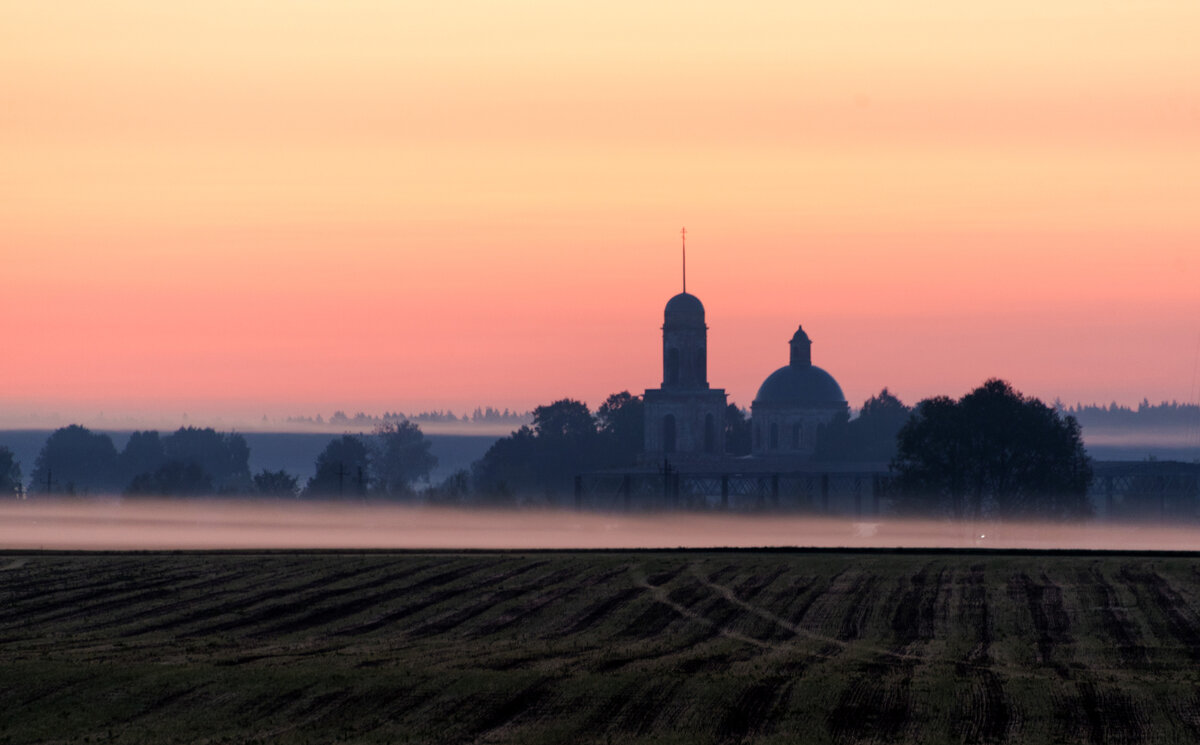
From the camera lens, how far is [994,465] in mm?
144500

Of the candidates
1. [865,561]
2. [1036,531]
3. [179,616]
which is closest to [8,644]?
[179,616]

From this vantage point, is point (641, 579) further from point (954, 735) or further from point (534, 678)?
point (954, 735)

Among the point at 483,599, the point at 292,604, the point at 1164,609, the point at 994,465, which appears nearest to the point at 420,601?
the point at 483,599

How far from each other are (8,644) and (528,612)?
16916 millimetres

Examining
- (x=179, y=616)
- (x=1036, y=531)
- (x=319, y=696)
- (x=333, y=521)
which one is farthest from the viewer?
Result: (x=333, y=521)

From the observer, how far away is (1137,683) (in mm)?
48188

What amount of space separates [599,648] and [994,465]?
9457 cm

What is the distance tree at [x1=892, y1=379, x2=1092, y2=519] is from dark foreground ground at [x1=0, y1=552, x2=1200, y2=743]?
2498 inches

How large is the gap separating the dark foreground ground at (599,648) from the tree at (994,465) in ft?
208

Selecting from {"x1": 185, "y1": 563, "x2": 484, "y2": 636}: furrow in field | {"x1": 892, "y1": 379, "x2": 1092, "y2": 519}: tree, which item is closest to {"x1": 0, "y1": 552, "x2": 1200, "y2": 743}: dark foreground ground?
{"x1": 185, "y1": 563, "x2": 484, "y2": 636}: furrow in field

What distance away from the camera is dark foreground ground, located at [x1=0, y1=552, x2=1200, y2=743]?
43844 mm

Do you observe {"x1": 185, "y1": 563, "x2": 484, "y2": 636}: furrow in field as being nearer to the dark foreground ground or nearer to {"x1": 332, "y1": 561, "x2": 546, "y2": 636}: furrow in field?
the dark foreground ground

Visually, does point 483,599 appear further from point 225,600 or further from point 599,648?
point 599,648

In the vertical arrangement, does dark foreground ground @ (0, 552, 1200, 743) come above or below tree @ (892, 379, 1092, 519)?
below
